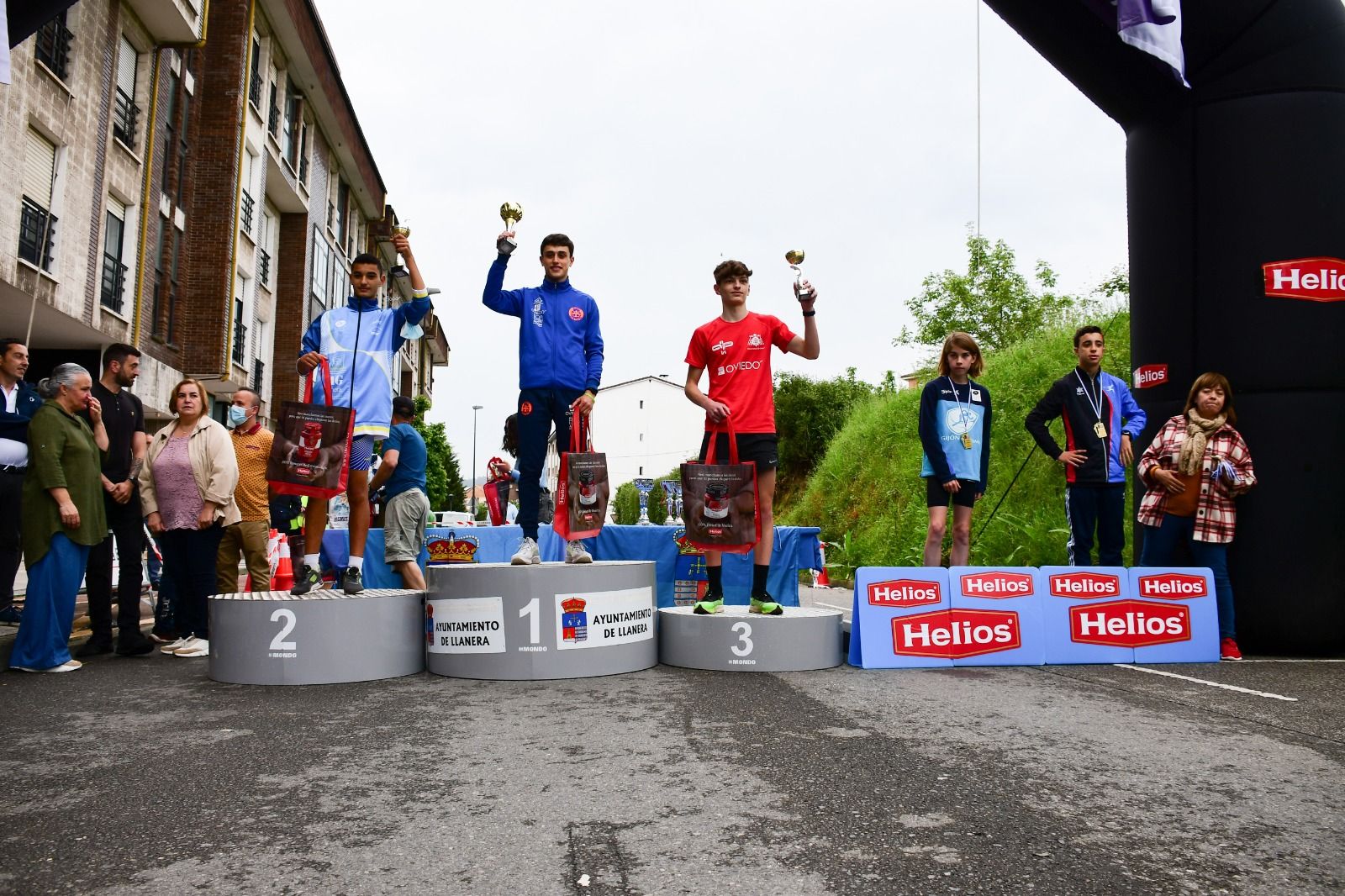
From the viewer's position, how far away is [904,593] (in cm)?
574

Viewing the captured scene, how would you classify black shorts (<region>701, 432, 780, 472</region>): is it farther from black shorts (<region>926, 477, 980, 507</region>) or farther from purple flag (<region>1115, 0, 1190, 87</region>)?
purple flag (<region>1115, 0, 1190, 87</region>)

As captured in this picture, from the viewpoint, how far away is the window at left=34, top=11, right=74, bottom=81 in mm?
14141

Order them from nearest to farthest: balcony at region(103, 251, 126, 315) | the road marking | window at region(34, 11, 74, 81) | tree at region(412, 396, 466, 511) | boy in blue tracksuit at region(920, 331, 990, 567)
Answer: the road marking → boy in blue tracksuit at region(920, 331, 990, 567) → window at region(34, 11, 74, 81) → balcony at region(103, 251, 126, 315) → tree at region(412, 396, 466, 511)

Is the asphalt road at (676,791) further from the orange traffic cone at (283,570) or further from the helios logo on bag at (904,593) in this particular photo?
the orange traffic cone at (283,570)

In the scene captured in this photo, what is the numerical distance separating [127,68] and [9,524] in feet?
49.8

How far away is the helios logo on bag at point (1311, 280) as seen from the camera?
6.35m

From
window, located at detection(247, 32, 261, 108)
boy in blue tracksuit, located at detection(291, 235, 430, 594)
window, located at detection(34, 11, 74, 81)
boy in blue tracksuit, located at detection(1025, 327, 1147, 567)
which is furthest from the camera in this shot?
window, located at detection(247, 32, 261, 108)

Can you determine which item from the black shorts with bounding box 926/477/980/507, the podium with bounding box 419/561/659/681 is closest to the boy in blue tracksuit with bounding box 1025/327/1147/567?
the black shorts with bounding box 926/477/980/507

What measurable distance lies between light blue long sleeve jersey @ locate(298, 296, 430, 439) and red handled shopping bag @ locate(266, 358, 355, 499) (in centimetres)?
28

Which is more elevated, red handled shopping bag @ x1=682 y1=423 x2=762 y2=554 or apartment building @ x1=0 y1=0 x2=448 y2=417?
apartment building @ x1=0 y1=0 x2=448 y2=417

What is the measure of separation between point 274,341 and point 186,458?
24.1 meters

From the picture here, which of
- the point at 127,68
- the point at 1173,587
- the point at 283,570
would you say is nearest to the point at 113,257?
the point at 127,68

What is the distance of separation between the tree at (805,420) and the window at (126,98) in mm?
20896

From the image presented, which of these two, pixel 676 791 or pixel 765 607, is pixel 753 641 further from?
pixel 676 791
